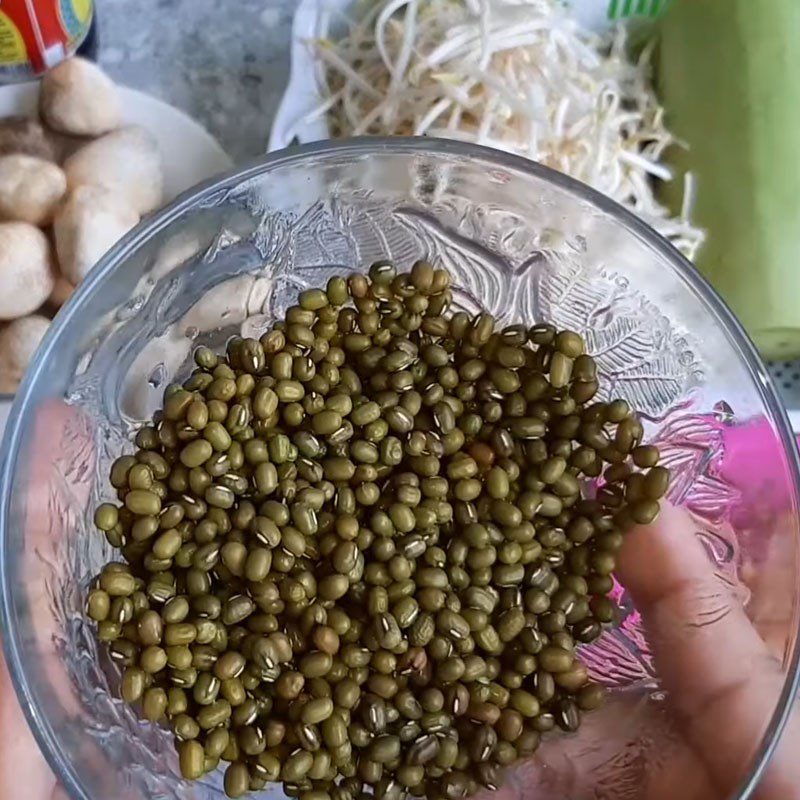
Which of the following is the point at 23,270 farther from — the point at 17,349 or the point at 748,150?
the point at 748,150

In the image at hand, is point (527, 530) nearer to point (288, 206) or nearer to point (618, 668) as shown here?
point (618, 668)

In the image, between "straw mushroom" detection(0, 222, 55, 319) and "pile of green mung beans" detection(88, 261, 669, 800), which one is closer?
"pile of green mung beans" detection(88, 261, 669, 800)

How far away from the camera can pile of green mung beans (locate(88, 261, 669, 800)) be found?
2.60 ft

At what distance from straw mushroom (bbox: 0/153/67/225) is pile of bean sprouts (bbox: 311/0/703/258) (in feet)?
1.01

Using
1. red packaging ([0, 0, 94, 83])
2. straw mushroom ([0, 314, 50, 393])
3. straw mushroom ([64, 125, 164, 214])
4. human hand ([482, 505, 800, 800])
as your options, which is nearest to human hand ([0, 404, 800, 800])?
human hand ([482, 505, 800, 800])

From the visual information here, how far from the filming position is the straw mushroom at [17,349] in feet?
3.52

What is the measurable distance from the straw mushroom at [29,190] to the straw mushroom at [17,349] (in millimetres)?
119

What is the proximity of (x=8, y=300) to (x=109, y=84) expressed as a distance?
0.93 ft

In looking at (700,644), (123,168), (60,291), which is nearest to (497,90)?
(123,168)

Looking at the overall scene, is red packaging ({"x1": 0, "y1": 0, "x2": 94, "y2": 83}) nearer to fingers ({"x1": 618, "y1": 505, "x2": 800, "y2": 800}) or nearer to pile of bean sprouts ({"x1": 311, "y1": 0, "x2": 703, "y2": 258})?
pile of bean sprouts ({"x1": 311, "y1": 0, "x2": 703, "y2": 258})

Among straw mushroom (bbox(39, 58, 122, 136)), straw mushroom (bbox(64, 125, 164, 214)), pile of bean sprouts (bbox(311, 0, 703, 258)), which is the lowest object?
straw mushroom (bbox(64, 125, 164, 214))

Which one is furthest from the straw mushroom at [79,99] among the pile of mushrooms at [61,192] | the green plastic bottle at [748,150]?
the green plastic bottle at [748,150]

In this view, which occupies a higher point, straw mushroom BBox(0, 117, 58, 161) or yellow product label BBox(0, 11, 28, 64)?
yellow product label BBox(0, 11, 28, 64)

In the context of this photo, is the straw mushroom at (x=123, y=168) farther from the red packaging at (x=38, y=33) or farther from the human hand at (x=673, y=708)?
the human hand at (x=673, y=708)
